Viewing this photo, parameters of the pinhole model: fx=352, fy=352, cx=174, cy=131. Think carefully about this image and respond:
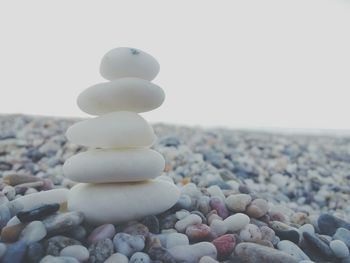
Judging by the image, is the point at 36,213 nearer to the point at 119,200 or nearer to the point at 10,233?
the point at 10,233

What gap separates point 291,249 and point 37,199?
1115 mm

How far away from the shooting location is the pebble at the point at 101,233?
133 centimetres

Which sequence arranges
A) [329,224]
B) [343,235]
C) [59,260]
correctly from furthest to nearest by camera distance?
[329,224] → [343,235] → [59,260]

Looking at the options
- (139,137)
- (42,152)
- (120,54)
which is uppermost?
(120,54)

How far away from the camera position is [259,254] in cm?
129

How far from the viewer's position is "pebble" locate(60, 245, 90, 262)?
1195 millimetres

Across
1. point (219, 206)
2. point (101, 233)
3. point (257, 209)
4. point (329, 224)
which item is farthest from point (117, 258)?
point (329, 224)

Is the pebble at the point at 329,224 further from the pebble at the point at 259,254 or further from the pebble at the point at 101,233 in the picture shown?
the pebble at the point at 101,233

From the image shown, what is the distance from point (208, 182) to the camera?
2.46m

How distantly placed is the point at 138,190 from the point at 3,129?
4.27 metres

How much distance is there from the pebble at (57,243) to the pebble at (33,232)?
34mm

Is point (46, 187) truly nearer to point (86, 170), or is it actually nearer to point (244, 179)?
point (86, 170)

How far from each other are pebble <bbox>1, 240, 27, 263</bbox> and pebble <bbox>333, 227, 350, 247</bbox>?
138 cm

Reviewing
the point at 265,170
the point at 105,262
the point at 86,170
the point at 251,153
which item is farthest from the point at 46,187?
the point at 251,153
